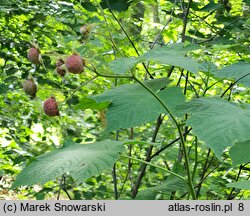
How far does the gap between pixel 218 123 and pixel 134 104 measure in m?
0.22

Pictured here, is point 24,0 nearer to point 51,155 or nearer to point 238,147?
point 51,155

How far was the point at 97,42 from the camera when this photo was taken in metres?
1.48

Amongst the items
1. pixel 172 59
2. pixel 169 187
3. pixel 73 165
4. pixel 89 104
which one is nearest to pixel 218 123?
pixel 172 59

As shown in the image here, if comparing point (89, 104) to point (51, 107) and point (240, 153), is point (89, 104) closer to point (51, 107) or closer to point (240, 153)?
point (51, 107)

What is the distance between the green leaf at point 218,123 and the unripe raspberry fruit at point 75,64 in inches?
9.1

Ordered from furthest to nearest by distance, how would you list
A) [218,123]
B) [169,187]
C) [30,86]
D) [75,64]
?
[169,187], [30,86], [75,64], [218,123]

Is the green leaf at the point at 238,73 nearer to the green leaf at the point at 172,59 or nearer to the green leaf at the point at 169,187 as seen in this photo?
the green leaf at the point at 172,59

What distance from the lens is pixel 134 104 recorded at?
0.93 metres

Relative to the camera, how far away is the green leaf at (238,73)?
3.31ft

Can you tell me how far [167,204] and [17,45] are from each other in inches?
64.4

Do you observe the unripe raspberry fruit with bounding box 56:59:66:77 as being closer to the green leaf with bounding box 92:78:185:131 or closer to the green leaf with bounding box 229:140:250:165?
the green leaf with bounding box 92:78:185:131

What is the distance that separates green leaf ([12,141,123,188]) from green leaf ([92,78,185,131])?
6cm

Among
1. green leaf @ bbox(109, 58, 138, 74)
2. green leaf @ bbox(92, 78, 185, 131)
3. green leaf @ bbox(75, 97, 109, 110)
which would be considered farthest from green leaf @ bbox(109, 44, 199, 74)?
green leaf @ bbox(75, 97, 109, 110)

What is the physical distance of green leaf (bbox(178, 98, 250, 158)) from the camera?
28.5 inches
